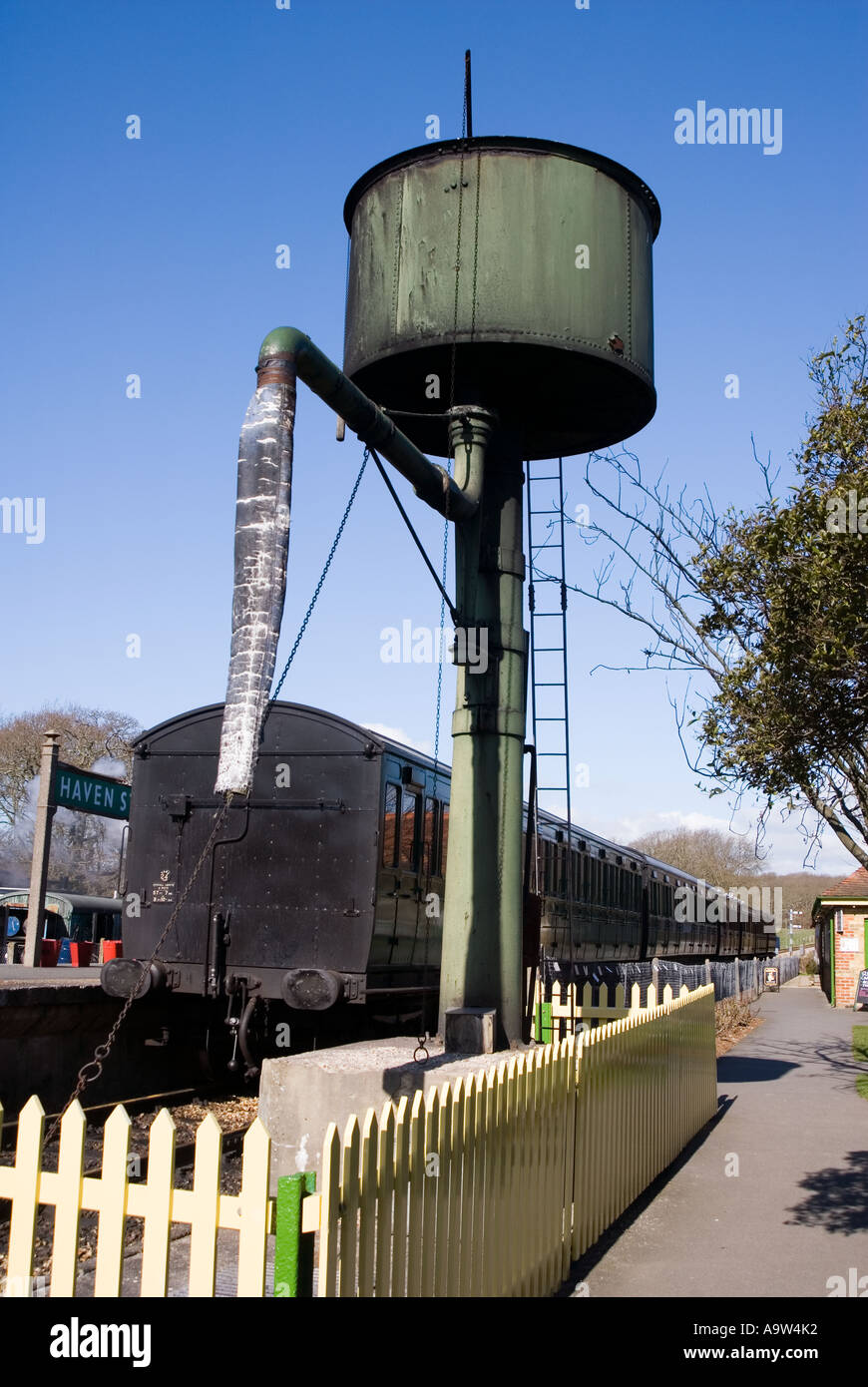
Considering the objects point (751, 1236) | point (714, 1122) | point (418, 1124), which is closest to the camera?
point (418, 1124)

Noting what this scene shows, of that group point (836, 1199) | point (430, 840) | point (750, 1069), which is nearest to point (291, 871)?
point (430, 840)

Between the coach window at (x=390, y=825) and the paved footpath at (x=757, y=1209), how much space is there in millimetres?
3865

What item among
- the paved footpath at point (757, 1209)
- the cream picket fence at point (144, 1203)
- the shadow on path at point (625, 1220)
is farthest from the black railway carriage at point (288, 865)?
the cream picket fence at point (144, 1203)

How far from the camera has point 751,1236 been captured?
22.7ft

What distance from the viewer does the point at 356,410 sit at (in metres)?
6.77

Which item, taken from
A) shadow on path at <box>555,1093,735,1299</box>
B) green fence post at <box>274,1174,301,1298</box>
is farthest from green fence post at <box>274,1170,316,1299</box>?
shadow on path at <box>555,1093,735,1299</box>

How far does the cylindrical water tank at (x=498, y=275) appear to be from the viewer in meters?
9.10

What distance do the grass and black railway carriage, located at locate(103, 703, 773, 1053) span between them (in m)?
Result: 5.28

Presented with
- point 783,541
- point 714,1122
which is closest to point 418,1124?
point 783,541

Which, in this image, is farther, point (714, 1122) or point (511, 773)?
point (714, 1122)

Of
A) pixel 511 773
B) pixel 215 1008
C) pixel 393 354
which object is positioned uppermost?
pixel 393 354

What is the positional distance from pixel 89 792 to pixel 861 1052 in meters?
12.4
